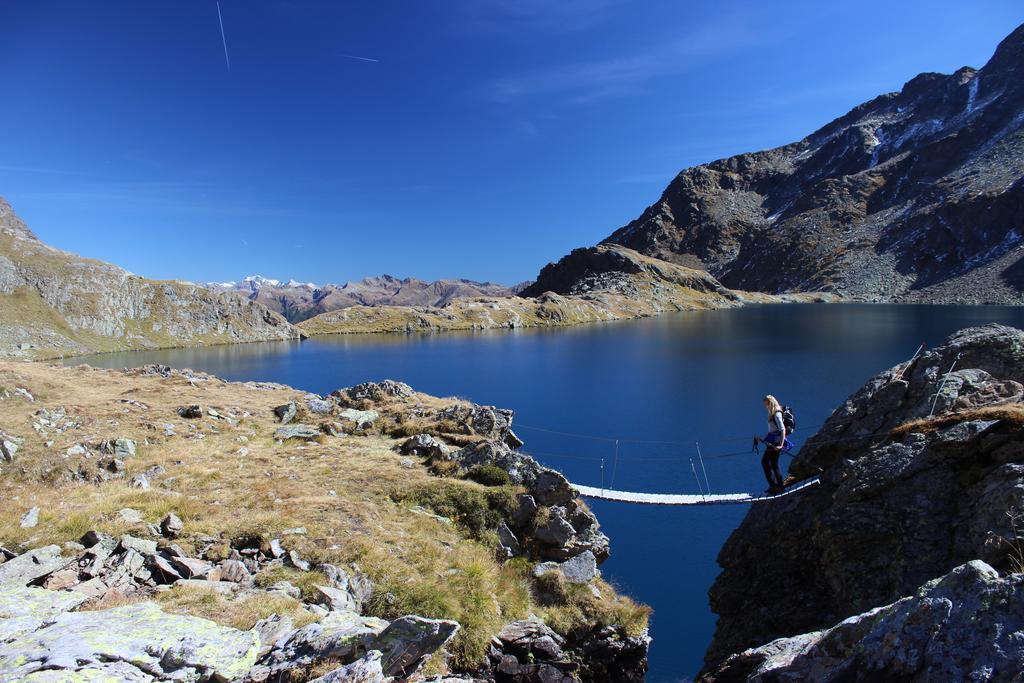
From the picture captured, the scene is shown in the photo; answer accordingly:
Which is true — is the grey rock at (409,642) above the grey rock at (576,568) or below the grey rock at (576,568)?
above

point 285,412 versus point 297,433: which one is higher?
point 285,412

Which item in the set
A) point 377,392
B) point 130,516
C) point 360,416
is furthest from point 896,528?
point 377,392

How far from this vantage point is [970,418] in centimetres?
1298

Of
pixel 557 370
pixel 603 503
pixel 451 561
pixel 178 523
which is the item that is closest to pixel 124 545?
pixel 178 523

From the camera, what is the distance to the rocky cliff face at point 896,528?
21.2ft

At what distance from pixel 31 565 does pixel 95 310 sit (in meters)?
174

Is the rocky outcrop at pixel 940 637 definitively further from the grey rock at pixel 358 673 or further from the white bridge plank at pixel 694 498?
the white bridge plank at pixel 694 498

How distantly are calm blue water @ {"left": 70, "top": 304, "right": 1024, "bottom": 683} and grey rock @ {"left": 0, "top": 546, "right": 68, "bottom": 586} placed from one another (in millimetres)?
14706

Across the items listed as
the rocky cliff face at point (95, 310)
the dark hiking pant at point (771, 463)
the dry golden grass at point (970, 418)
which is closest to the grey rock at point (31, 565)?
the dark hiking pant at point (771, 463)

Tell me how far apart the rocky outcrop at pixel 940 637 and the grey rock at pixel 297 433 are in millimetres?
19887

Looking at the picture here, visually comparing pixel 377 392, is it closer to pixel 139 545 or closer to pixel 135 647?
pixel 139 545

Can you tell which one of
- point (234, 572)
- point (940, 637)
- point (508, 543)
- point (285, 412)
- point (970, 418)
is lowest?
point (508, 543)

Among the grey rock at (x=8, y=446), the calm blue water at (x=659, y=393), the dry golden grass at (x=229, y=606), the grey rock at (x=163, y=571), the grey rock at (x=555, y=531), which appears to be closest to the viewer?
the dry golden grass at (x=229, y=606)

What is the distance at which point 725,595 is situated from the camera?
53.6 feet
